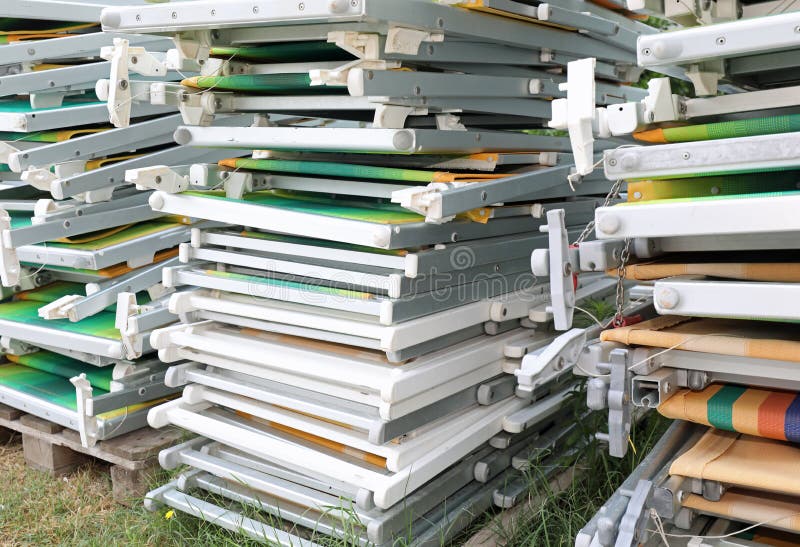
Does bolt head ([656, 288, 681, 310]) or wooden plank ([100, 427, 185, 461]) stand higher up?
bolt head ([656, 288, 681, 310])

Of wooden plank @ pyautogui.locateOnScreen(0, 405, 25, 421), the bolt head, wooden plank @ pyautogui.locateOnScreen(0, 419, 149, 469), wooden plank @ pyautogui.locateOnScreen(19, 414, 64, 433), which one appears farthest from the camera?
wooden plank @ pyautogui.locateOnScreen(0, 405, 25, 421)

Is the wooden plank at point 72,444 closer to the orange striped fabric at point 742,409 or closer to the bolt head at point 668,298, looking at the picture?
the orange striped fabric at point 742,409

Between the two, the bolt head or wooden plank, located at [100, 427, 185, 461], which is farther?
wooden plank, located at [100, 427, 185, 461]

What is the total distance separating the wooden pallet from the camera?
327 cm

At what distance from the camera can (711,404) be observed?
186cm

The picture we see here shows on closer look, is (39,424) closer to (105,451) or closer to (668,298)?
(105,451)

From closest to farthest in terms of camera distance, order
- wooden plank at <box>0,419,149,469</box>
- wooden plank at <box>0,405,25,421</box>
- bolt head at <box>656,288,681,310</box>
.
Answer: bolt head at <box>656,288,681,310</box>
wooden plank at <box>0,419,149,469</box>
wooden plank at <box>0,405,25,421</box>

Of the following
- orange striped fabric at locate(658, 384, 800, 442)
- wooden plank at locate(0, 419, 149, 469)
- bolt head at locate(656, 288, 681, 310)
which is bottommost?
wooden plank at locate(0, 419, 149, 469)

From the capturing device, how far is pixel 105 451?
3.32m

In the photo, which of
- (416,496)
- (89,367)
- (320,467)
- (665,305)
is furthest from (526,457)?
(89,367)

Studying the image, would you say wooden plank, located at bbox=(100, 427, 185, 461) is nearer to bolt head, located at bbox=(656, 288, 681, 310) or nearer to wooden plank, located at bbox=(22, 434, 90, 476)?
wooden plank, located at bbox=(22, 434, 90, 476)

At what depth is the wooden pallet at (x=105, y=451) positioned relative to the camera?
10.7ft

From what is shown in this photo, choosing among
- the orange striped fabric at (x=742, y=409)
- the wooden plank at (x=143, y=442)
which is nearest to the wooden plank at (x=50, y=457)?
the wooden plank at (x=143, y=442)

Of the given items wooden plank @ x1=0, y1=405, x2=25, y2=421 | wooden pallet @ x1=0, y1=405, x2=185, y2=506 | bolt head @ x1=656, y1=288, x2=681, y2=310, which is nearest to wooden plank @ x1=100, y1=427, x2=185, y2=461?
wooden pallet @ x1=0, y1=405, x2=185, y2=506
